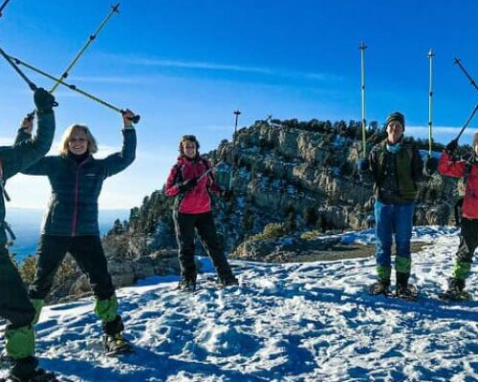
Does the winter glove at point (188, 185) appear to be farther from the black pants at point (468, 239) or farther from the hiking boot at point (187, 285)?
the black pants at point (468, 239)

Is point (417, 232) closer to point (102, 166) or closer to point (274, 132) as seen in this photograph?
point (102, 166)

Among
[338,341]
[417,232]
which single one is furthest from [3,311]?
[417,232]

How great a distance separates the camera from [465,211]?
809 cm

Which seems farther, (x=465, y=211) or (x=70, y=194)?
(x=465, y=211)

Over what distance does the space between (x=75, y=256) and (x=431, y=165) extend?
5084 mm

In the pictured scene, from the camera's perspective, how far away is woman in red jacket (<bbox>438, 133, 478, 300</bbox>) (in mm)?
7816

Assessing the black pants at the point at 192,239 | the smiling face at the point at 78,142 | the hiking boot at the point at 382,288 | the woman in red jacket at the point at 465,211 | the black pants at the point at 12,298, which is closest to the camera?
the black pants at the point at 12,298

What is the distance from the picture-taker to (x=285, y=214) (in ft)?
358

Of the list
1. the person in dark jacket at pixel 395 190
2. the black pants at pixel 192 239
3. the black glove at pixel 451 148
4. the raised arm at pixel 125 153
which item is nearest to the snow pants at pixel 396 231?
the person in dark jacket at pixel 395 190

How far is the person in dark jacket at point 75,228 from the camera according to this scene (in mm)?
5879

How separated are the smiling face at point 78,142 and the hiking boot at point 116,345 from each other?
6.87 feet

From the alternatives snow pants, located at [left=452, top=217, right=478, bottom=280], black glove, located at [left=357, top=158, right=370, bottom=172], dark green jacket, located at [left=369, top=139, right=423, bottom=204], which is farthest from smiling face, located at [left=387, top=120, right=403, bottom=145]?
snow pants, located at [left=452, top=217, right=478, bottom=280]

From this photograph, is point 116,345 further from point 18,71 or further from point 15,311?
point 18,71

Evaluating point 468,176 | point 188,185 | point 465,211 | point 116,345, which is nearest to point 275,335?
point 116,345
